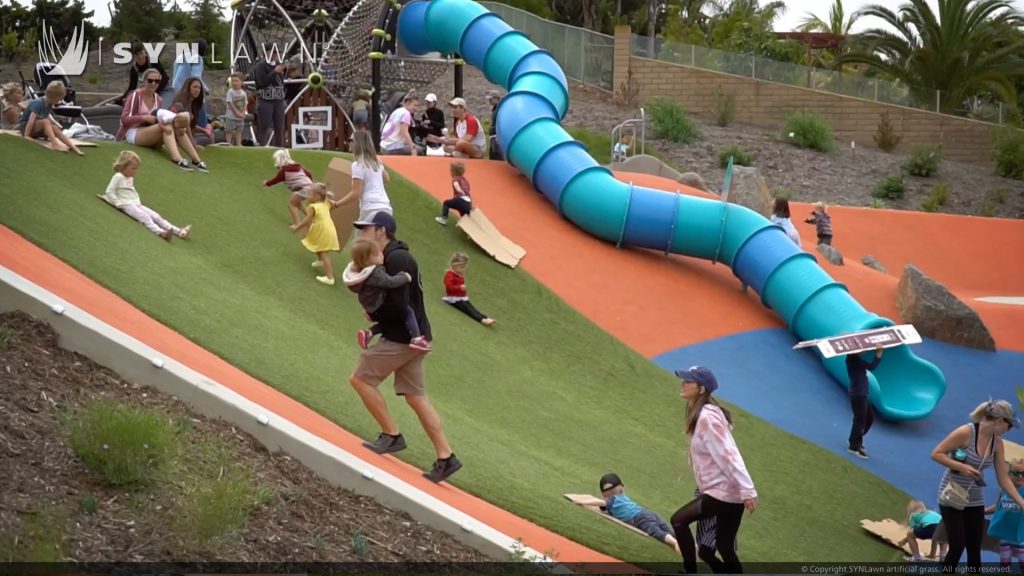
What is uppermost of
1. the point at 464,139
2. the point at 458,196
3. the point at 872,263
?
the point at 464,139

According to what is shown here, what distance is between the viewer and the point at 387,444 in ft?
33.3

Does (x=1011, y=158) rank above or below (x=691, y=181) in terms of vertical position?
below

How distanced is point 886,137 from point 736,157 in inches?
261

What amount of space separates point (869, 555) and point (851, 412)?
17.2ft

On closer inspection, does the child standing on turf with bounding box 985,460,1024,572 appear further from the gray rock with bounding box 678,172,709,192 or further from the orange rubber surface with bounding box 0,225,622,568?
the gray rock with bounding box 678,172,709,192

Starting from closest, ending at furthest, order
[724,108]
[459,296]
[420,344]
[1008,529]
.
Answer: [420,344], [1008,529], [459,296], [724,108]

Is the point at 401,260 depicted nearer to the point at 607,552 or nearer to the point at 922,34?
the point at 607,552

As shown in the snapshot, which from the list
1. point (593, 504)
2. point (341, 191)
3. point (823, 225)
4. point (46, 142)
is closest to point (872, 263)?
point (823, 225)

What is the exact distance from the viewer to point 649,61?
40.1 metres

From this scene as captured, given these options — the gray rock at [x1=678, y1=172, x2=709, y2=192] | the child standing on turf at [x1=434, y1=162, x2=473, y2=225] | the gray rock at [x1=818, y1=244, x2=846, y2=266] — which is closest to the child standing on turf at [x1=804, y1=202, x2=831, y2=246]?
the gray rock at [x1=818, y1=244, x2=846, y2=266]

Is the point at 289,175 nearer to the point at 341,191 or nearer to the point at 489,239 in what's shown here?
the point at 341,191

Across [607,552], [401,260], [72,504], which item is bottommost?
[607,552]

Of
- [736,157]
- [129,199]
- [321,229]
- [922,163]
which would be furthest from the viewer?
[922,163]

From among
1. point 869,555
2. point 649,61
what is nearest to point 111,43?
point 649,61
